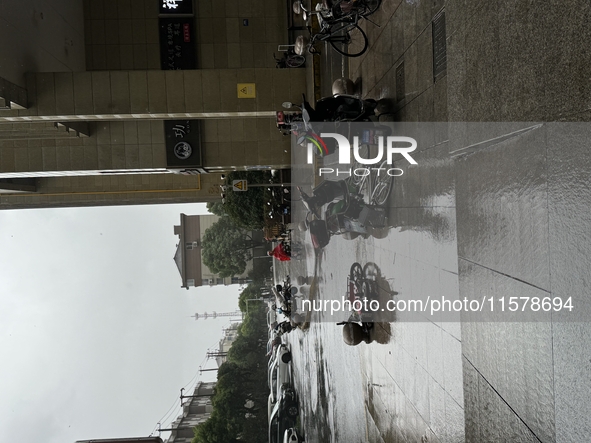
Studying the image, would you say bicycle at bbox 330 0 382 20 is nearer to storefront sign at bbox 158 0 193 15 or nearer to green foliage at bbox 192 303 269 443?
storefront sign at bbox 158 0 193 15

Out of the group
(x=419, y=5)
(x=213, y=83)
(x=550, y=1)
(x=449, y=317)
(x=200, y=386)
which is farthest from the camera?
(x=200, y=386)

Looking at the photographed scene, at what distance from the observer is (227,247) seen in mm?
47156

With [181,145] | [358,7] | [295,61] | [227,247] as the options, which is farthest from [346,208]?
[227,247]

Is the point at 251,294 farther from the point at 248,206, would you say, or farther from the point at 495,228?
the point at 495,228

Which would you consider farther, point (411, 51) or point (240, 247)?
point (240, 247)

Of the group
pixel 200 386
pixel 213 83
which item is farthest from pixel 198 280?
pixel 213 83

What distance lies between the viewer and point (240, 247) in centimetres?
4669

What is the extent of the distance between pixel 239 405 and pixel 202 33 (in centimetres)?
2768

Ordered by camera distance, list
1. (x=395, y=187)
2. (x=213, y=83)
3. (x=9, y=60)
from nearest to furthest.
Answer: (x=395, y=187) → (x=9, y=60) → (x=213, y=83)

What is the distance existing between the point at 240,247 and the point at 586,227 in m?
44.7

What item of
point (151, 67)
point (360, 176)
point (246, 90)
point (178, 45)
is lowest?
point (360, 176)

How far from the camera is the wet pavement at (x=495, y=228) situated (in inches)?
111

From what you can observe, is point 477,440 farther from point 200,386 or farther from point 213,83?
point 200,386

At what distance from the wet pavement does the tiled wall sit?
907cm
